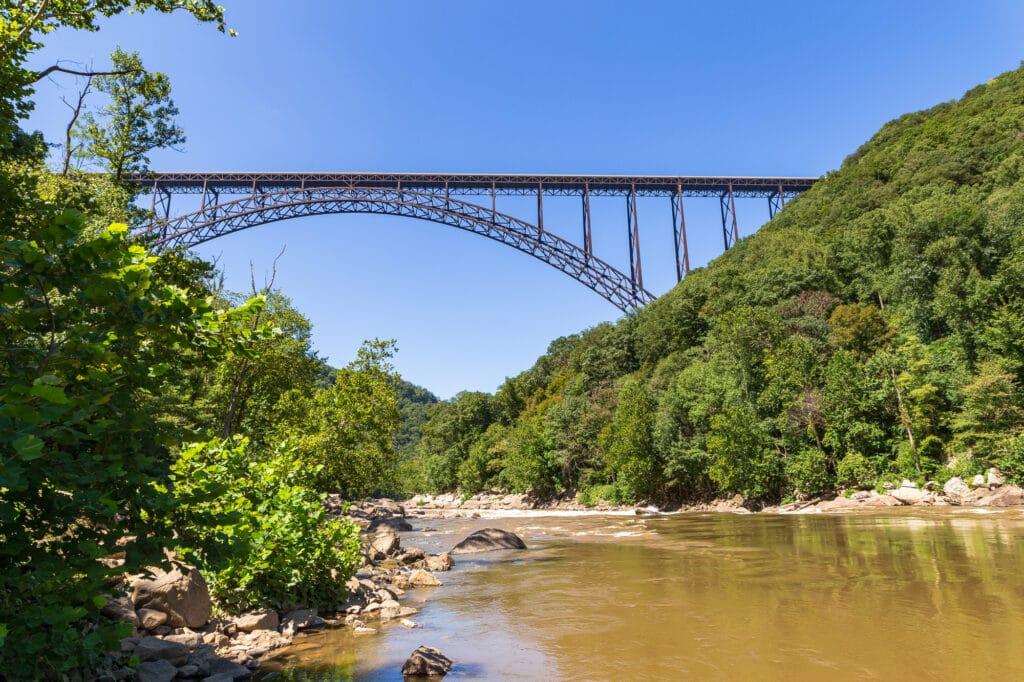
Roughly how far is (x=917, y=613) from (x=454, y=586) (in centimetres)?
752

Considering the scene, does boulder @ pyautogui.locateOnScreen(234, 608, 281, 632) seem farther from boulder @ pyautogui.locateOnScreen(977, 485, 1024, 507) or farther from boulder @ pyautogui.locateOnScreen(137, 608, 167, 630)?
boulder @ pyautogui.locateOnScreen(977, 485, 1024, 507)

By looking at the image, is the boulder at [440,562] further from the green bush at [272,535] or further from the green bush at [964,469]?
the green bush at [964,469]

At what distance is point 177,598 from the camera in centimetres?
646

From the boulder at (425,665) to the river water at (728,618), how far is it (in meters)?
0.15

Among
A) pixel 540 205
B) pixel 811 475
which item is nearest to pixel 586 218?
pixel 540 205

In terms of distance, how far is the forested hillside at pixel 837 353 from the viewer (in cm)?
2709

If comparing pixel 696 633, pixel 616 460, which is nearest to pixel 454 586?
pixel 696 633

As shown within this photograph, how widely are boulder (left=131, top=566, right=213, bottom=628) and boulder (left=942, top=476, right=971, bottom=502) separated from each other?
26979 millimetres

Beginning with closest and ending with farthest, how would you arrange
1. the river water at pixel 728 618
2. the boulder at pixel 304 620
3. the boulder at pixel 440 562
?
the river water at pixel 728 618, the boulder at pixel 304 620, the boulder at pixel 440 562

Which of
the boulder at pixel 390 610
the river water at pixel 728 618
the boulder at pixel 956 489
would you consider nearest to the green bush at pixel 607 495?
the boulder at pixel 956 489

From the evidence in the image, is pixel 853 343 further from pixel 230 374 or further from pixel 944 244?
pixel 230 374

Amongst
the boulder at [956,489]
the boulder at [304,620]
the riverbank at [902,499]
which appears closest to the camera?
the boulder at [304,620]

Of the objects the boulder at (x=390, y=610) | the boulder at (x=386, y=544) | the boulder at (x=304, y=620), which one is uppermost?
the boulder at (x=304, y=620)

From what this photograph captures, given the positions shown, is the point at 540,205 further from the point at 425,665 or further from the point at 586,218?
the point at 425,665
